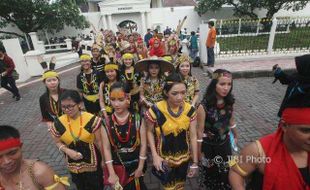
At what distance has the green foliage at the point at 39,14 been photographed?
2338 cm

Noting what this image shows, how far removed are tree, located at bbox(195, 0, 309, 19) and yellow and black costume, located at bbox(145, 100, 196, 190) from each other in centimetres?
3011

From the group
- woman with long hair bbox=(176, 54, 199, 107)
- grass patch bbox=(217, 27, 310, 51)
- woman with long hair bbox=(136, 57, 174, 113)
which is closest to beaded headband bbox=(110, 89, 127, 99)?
woman with long hair bbox=(136, 57, 174, 113)

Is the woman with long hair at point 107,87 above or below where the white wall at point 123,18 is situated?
below

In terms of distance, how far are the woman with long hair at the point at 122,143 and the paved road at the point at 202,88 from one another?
1.13m

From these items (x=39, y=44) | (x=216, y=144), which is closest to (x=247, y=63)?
(x=216, y=144)

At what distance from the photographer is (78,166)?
3.09m

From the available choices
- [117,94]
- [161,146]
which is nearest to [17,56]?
[117,94]

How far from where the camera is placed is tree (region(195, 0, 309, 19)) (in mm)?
28233

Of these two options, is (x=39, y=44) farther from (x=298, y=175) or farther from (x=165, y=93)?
(x=298, y=175)

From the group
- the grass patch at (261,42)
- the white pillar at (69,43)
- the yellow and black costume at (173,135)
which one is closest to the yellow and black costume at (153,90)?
the yellow and black costume at (173,135)

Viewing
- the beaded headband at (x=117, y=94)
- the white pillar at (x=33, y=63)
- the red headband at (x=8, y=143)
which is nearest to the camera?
the red headband at (x=8, y=143)

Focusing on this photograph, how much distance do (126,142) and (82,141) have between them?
0.57 m

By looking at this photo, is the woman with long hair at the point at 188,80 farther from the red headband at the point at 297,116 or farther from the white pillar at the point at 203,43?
the white pillar at the point at 203,43

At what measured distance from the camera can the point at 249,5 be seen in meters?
29.6
